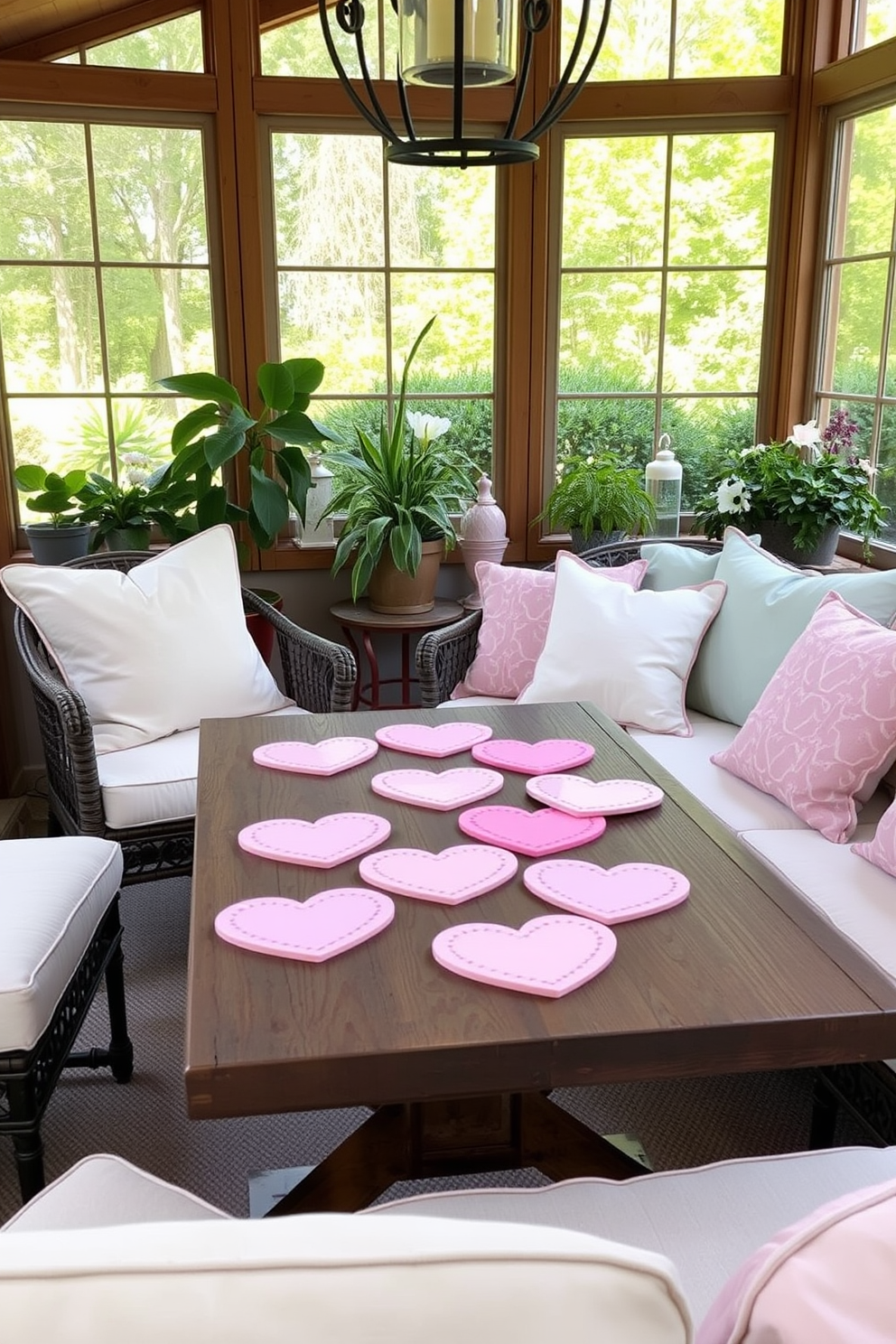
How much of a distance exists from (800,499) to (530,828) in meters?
1.86

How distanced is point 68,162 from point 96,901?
8.21 ft

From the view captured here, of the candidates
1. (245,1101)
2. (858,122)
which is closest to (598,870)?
(245,1101)

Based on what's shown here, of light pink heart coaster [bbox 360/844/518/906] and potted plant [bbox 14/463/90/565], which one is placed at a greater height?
potted plant [bbox 14/463/90/565]

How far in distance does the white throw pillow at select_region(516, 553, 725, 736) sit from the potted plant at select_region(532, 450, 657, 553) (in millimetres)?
648

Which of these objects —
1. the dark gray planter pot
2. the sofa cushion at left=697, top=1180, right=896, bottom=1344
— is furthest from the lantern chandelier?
the dark gray planter pot

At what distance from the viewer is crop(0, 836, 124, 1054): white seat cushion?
1741 mm

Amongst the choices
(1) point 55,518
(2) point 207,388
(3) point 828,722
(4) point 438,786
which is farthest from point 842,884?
(1) point 55,518

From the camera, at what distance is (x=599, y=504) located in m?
3.56

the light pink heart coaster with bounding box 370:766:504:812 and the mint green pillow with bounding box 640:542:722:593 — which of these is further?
the mint green pillow with bounding box 640:542:722:593

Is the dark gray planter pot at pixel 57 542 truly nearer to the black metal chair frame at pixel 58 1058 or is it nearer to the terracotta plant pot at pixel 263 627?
the terracotta plant pot at pixel 263 627

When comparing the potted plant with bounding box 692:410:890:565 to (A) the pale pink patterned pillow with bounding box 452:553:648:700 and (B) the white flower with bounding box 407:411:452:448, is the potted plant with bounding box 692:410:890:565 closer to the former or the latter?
(A) the pale pink patterned pillow with bounding box 452:553:648:700

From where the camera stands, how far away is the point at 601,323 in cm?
384

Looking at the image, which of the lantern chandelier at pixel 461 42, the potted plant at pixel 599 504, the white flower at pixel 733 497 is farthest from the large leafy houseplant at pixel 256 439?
the lantern chandelier at pixel 461 42

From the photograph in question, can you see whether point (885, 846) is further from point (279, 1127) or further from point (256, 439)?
point (256, 439)
